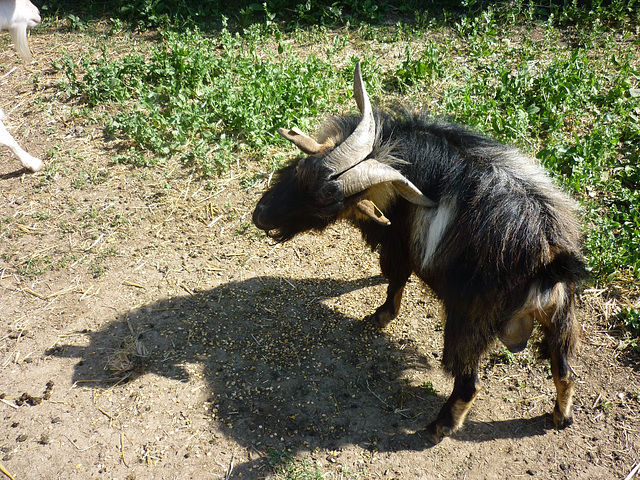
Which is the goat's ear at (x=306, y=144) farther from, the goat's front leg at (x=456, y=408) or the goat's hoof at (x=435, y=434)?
the goat's hoof at (x=435, y=434)

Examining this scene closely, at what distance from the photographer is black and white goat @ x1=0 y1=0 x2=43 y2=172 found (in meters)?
5.81

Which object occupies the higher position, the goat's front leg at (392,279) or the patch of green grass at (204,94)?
the patch of green grass at (204,94)

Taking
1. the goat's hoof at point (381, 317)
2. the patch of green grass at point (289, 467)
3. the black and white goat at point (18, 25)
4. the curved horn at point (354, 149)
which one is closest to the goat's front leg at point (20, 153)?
the black and white goat at point (18, 25)

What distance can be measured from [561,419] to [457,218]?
5.78ft

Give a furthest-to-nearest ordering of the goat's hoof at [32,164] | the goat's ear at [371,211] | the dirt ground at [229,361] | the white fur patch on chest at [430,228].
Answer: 1. the goat's hoof at [32,164]
2. the dirt ground at [229,361]
3. the goat's ear at [371,211]
4. the white fur patch on chest at [430,228]

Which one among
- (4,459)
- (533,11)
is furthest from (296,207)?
(533,11)

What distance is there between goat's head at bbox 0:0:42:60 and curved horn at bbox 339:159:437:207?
181 inches

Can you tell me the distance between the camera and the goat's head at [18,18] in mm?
5848

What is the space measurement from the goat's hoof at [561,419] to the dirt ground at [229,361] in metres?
0.06

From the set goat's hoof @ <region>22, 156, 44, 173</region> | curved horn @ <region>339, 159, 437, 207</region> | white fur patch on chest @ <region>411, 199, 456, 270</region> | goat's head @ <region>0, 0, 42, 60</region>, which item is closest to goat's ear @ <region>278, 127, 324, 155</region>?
curved horn @ <region>339, 159, 437, 207</region>

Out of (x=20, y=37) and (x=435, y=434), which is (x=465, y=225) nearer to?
(x=435, y=434)

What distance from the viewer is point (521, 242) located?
10.6 ft

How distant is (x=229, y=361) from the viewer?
4.34 meters

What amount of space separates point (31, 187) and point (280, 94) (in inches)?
115
